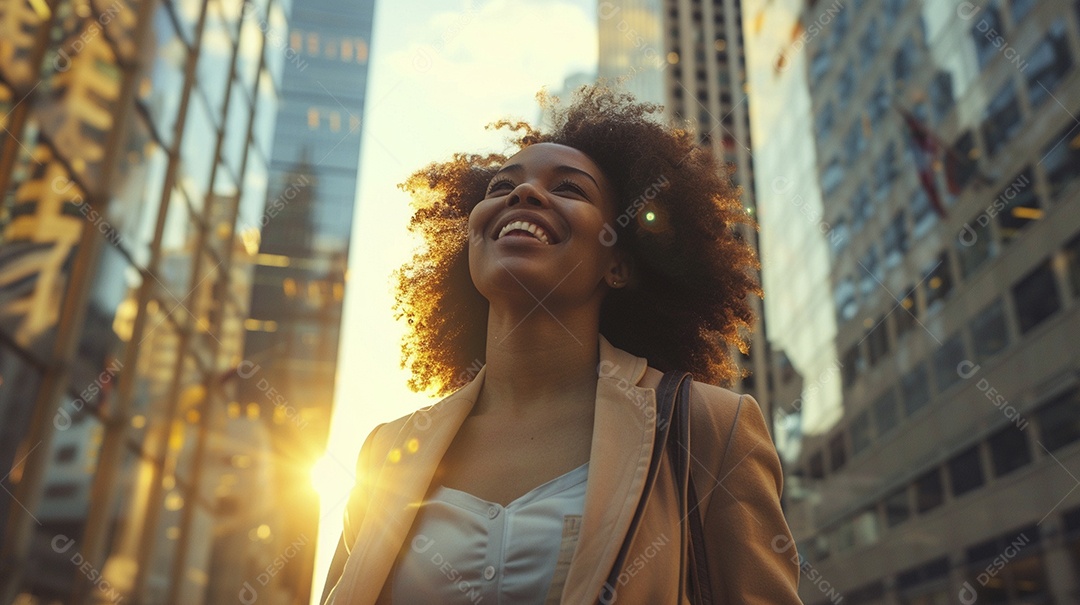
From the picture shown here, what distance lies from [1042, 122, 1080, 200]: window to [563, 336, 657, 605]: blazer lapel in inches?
829

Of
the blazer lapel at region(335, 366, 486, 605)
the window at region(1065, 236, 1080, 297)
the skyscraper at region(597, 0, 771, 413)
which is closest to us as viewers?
the blazer lapel at region(335, 366, 486, 605)

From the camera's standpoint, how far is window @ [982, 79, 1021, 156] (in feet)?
74.0

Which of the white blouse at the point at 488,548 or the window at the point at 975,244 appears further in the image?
the window at the point at 975,244

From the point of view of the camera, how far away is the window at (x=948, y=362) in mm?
25750

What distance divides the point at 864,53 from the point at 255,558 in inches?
1090

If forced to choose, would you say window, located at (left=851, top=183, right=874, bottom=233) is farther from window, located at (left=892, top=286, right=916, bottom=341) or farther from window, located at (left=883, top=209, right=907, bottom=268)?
window, located at (left=892, top=286, right=916, bottom=341)

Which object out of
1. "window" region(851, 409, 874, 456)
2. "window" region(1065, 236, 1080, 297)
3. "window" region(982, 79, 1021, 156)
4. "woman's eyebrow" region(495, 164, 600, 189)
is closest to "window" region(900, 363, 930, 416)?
"window" region(851, 409, 874, 456)

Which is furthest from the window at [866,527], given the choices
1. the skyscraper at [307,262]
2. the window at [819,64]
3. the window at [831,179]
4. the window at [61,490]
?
the window at [61,490]

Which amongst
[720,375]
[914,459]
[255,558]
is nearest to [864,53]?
[914,459]

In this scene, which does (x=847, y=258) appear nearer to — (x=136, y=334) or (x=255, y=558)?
(x=255, y=558)

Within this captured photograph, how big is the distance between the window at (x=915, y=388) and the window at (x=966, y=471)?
2.38 meters

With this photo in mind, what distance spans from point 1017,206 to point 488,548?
23.9 metres

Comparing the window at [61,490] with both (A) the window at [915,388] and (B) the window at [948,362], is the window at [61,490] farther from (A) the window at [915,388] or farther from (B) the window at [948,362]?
(A) the window at [915,388]

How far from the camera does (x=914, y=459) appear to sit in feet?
93.0
